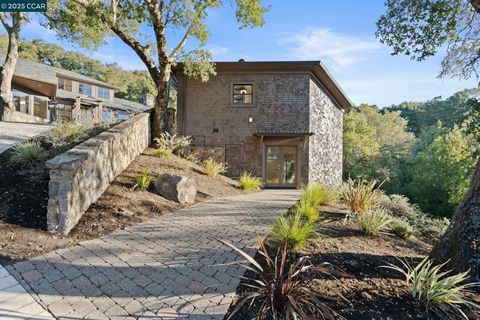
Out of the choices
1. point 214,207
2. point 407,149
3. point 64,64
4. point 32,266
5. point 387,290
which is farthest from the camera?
point 64,64

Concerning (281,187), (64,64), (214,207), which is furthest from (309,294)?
(64,64)

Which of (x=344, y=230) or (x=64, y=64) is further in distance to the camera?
(x=64, y=64)

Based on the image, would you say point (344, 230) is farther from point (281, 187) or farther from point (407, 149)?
point (407, 149)

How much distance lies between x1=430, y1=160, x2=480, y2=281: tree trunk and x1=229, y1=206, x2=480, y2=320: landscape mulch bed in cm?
33

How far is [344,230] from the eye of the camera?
4.98 metres

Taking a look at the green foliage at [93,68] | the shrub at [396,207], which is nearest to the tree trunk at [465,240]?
the shrub at [396,207]

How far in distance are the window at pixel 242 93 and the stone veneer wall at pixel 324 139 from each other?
2.83 m

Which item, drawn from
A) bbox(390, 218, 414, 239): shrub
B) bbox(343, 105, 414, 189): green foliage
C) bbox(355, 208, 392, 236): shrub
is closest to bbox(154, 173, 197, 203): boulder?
bbox(355, 208, 392, 236): shrub

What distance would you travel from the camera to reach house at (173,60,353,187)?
13.8 m

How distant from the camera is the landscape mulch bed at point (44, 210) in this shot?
402cm

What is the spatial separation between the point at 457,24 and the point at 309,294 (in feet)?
Result: 19.7

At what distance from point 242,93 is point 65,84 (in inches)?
825

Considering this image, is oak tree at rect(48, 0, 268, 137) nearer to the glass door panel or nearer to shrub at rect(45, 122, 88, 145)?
shrub at rect(45, 122, 88, 145)

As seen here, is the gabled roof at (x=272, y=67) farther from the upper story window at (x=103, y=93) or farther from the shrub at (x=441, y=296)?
the upper story window at (x=103, y=93)
